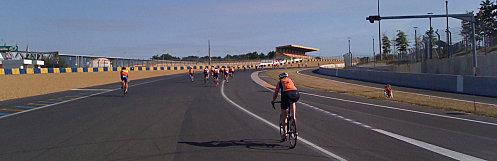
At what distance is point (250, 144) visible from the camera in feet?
36.6

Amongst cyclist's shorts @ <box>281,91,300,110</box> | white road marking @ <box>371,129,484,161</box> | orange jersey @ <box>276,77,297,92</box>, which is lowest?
white road marking @ <box>371,129,484,161</box>

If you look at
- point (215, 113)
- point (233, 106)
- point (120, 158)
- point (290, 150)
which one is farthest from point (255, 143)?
point (233, 106)

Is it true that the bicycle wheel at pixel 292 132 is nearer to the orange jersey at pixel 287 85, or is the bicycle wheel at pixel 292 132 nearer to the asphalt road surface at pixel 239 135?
the asphalt road surface at pixel 239 135

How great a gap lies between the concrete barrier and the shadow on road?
20.0 meters

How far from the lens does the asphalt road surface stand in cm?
995

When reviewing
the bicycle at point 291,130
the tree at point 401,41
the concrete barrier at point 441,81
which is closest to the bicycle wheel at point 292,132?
the bicycle at point 291,130

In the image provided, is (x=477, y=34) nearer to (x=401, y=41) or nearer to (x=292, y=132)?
(x=292, y=132)

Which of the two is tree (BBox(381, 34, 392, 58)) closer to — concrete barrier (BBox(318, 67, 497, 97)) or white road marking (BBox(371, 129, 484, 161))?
concrete barrier (BBox(318, 67, 497, 97))

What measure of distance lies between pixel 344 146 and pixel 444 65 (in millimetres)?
33699

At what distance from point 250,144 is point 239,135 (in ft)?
4.68

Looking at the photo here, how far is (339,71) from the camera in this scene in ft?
217

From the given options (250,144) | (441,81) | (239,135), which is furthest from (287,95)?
(441,81)

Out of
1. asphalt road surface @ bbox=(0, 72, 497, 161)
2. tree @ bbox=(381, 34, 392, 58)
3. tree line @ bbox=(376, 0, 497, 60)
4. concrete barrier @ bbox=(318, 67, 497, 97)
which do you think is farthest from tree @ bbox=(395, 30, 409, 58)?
asphalt road surface @ bbox=(0, 72, 497, 161)

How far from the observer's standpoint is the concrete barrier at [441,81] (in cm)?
2877
